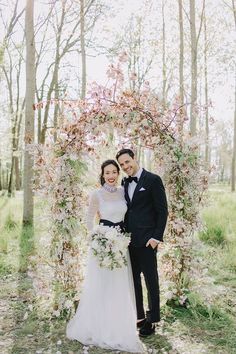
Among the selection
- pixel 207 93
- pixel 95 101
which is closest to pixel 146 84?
pixel 95 101

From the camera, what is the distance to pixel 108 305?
5195 millimetres

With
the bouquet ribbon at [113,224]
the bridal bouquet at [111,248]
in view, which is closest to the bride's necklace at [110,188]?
the bouquet ribbon at [113,224]

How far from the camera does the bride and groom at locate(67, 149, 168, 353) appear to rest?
5.14 m

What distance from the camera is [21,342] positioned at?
5.17 metres

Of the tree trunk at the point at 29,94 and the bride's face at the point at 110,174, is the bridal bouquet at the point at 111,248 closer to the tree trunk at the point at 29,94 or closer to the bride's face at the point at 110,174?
the bride's face at the point at 110,174

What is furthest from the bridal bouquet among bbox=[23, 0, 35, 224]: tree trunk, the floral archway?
bbox=[23, 0, 35, 224]: tree trunk

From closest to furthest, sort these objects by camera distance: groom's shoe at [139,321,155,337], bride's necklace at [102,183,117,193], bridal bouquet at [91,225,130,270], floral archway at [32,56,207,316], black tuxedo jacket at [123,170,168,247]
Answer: bridal bouquet at [91,225,130,270]
black tuxedo jacket at [123,170,168,247]
groom's shoe at [139,321,155,337]
bride's necklace at [102,183,117,193]
floral archway at [32,56,207,316]

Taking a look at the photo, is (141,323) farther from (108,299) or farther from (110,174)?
(110,174)

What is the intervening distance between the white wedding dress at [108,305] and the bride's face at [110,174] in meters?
0.15

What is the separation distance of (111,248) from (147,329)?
3.82ft

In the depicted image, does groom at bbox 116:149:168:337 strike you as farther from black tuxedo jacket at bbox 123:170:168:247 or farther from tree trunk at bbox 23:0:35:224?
tree trunk at bbox 23:0:35:224

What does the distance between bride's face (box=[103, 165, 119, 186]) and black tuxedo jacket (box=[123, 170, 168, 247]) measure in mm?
310

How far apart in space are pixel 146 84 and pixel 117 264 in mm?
2432

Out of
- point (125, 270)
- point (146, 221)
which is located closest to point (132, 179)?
point (146, 221)
